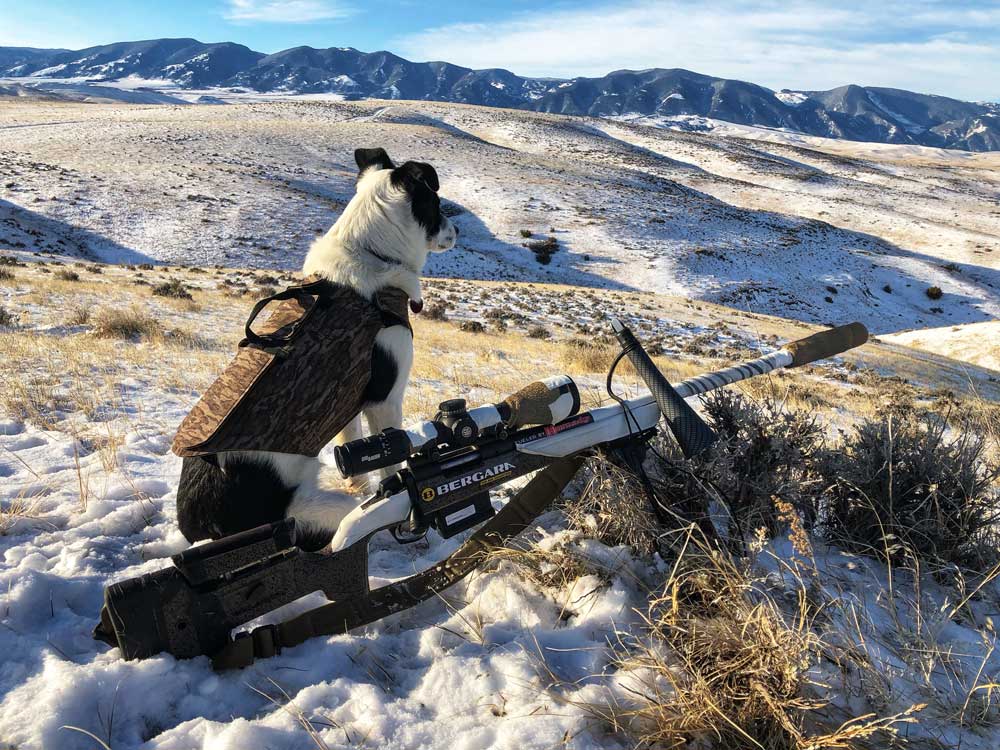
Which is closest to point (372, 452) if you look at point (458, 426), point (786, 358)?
point (458, 426)

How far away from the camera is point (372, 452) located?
81.3 inches

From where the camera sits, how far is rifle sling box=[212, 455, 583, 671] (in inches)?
81.5

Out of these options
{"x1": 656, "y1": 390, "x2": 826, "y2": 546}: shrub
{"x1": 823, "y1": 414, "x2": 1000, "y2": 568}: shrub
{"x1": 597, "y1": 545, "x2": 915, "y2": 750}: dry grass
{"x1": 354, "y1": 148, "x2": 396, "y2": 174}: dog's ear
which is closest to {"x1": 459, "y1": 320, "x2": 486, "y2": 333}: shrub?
{"x1": 354, "y1": 148, "x2": 396, "y2": 174}: dog's ear

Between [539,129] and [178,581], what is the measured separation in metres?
82.6

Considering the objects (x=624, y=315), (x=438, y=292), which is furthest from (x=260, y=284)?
(x=624, y=315)

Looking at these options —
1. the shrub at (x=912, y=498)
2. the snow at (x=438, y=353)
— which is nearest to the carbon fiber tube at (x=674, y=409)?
the snow at (x=438, y=353)

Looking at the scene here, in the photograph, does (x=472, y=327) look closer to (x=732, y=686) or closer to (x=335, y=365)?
(x=335, y=365)

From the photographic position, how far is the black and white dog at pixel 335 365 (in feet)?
8.27

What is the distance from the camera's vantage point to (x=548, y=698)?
1825 mm

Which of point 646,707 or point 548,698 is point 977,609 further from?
point 548,698

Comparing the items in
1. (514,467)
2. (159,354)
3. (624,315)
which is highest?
(514,467)

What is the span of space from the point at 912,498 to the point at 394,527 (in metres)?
2.61

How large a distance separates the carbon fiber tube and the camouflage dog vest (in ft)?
4.31

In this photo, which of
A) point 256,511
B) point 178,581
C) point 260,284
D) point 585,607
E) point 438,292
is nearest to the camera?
point 178,581
